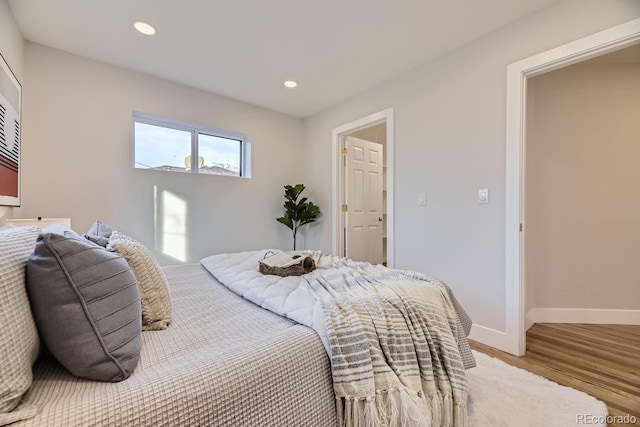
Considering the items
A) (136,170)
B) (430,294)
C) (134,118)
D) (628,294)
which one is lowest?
(628,294)

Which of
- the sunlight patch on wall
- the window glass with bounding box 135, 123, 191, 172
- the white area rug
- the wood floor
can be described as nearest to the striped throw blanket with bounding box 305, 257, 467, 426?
the white area rug

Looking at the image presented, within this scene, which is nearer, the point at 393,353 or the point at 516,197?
the point at 393,353

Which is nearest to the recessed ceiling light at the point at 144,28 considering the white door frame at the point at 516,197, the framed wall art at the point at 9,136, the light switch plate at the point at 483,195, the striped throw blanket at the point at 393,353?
the framed wall art at the point at 9,136

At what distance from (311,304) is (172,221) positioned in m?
2.55

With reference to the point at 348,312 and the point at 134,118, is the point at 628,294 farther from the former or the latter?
the point at 134,118

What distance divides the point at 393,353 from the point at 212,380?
0.63m

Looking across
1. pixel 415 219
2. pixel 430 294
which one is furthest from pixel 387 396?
pixel 415 219

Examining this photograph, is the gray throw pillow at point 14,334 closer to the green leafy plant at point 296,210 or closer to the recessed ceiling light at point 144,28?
the recessed ceiling light at point 144,28

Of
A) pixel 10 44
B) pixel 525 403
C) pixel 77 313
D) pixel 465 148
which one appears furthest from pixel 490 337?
pixel 10 44

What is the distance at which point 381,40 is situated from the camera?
7.56 ft

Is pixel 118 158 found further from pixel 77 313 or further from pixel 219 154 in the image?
pixel 77 313

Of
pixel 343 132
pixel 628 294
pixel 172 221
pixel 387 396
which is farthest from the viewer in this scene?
pixel 343 132

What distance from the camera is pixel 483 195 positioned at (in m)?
2.22

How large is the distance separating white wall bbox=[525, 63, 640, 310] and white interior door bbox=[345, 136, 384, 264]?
6.17 ft
